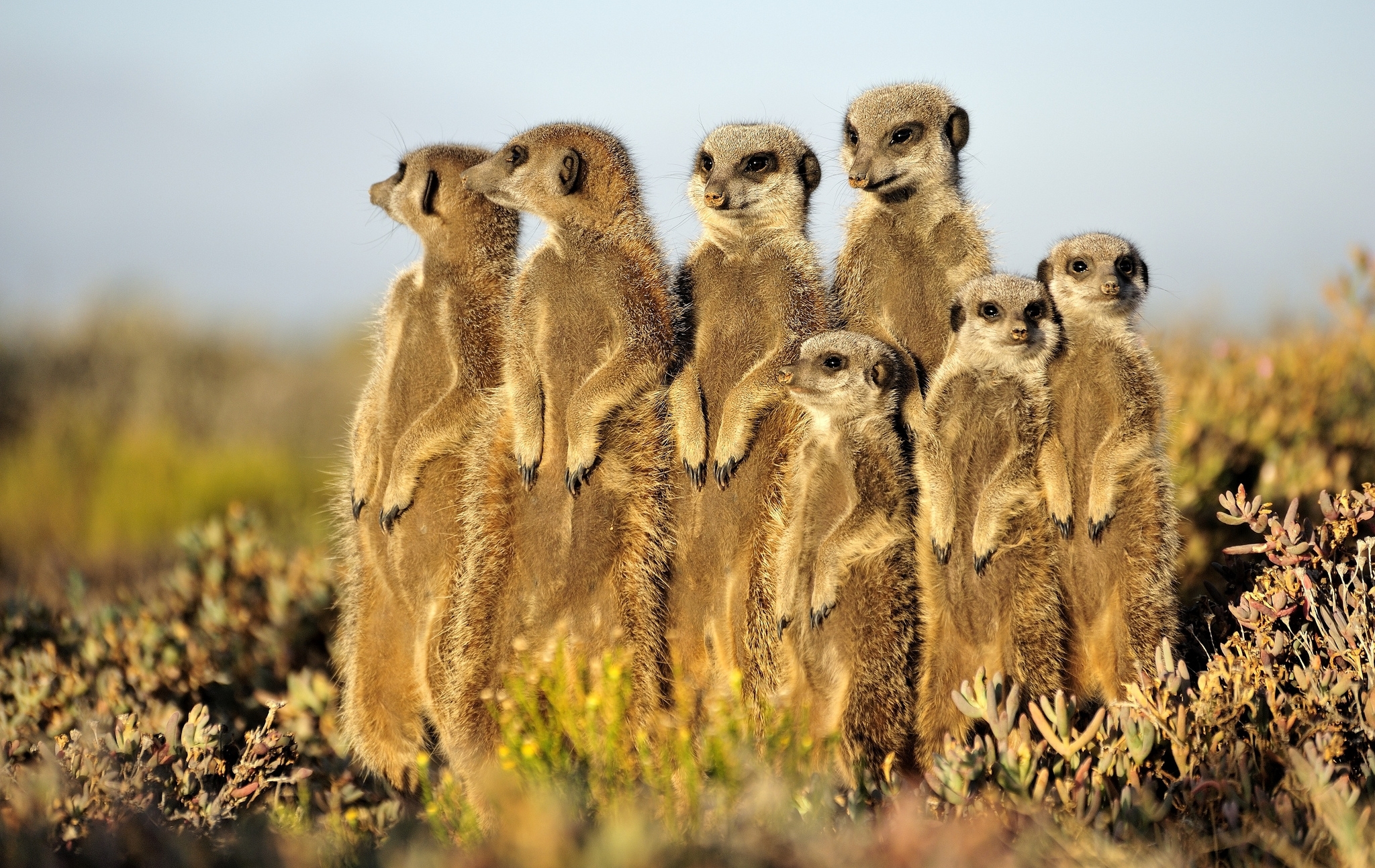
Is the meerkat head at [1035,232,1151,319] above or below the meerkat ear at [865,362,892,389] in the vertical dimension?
above

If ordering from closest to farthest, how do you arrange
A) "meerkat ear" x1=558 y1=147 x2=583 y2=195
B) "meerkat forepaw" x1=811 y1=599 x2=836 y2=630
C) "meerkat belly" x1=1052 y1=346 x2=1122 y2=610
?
1. "meerkat forepaw" x1=811 y1=599 x2=836 y2=630
2. "meerkat belly" x1=1052 y1=346 x2=1122 y2=610
3. "meerkat ear" x1=558 y1=147 x2=583 y2=195

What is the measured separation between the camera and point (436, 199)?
14.6ft

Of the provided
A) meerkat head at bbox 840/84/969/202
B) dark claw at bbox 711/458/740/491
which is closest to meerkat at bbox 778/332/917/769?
dark claw at bbox 711/458/740/491

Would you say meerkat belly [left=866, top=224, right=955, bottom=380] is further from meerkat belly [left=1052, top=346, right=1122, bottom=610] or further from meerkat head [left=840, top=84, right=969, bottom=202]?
meerkat belly [left=1052, top=346, right=1122, bottom=610]

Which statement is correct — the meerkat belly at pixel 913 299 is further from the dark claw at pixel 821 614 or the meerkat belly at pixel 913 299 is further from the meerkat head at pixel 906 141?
the dark claw at pixel 821 614

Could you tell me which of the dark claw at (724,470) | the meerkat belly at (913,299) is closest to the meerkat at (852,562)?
the dark claw at (724,470)

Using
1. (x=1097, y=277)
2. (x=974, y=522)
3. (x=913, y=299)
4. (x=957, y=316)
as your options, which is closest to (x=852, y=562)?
(x=974, y=522)

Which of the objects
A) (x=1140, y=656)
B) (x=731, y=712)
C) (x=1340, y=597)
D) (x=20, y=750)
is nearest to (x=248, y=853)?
(x=731, y=712)

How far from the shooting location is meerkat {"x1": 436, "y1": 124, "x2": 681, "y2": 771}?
157 inches

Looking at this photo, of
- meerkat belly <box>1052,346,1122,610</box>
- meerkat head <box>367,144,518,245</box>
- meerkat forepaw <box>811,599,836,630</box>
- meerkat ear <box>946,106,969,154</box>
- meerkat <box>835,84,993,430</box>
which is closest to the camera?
meerkat forepaw <box>811,599,836,630</box>

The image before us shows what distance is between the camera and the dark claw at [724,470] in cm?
402

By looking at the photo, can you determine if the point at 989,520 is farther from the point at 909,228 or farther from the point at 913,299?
the point at 909,228

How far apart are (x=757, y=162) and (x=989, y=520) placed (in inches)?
60.3

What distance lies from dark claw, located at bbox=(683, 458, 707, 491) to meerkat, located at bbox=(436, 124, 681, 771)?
0.12 metres
